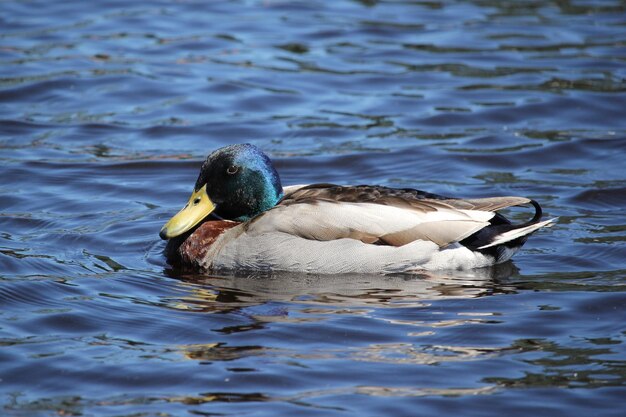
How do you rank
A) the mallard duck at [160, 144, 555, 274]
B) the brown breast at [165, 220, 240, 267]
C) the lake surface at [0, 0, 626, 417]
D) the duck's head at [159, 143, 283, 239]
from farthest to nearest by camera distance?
1. the duck's head at [159, 143, 283, 239]
2. the brown breast at [165, 220, 240, 267]
3. the mallard duck at [160, 144, 555, 274]
4. the lake surface at [0, 0, 626, 417]

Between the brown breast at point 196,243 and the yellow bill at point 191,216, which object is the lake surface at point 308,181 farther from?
the yellow bill at point 191,216

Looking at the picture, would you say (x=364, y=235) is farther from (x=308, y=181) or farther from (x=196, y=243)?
(x=308, y=181)

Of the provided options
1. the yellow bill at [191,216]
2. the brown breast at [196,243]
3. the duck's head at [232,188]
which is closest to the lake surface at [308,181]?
the brown breast at [196,243]

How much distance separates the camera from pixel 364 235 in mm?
8438

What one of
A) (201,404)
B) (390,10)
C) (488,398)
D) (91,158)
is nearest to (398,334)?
(488,398)

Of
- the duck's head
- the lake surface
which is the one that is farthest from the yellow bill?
the lake surface

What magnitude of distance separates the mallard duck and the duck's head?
0.15 metres

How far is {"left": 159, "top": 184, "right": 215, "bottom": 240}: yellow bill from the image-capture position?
8852 millimetres

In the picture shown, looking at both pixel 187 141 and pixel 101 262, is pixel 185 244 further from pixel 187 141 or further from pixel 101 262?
pixel 187 141

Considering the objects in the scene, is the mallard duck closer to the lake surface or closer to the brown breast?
the brown breast

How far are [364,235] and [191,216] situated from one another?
4.63 feet

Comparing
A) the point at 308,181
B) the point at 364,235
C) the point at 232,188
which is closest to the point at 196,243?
the point at 232,188

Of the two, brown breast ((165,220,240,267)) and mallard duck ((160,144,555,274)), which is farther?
brown breast ((165,220,240,267))

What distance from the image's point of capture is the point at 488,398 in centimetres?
632
